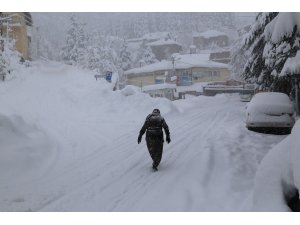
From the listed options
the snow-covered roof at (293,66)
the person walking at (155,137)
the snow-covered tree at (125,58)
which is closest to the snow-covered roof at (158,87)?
the snow-covered tree at (125,58)

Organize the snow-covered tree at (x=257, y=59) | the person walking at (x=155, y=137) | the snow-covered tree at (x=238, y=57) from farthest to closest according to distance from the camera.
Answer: the snow-covered tree at (x=257, y=59), the snow-covered tree at (x=238, y=57), the person walking at (x=155, y=137)

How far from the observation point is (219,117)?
12.0 m

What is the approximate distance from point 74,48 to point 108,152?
251 cm

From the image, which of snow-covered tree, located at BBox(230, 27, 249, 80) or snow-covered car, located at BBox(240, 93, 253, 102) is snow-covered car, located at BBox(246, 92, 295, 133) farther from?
snow-covered tree, located at BBox(230, 27, 249, 80)

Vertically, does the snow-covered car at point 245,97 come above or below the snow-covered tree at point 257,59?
below

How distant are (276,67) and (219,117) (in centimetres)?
219

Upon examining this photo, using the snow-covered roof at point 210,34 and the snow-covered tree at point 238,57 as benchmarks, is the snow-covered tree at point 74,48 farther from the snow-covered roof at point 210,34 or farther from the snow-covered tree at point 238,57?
the snow-covered tree at point 238,57

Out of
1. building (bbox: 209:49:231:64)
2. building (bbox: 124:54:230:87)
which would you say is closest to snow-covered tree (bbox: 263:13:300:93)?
building (bbox: 209:49:231:64)

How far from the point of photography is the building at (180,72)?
9.12 m

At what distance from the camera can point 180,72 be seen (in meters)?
9.39

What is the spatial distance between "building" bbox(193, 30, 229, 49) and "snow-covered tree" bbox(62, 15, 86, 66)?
259cm

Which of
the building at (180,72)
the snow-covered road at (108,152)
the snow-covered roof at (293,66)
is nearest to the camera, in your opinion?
the snow-covered road at (108,152)

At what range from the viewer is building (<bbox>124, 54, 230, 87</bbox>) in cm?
912
